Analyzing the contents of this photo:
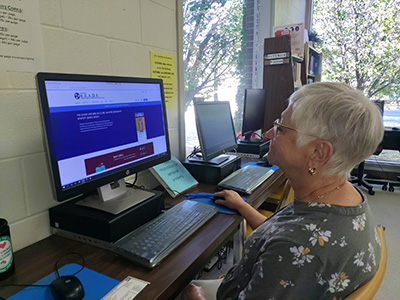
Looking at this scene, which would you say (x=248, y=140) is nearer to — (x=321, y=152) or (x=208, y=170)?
(x=208, y=170)

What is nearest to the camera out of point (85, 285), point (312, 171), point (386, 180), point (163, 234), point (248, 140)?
point (85, 285)

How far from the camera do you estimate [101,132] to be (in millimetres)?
1035

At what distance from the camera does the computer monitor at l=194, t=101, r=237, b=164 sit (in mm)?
1647

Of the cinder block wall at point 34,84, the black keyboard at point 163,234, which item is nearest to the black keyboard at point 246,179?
the black keyboard at point 163,234

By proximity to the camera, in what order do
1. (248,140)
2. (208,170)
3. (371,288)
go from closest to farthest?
(371,288)
(208,170)
(248,140)

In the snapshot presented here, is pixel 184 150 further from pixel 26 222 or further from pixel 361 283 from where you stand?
pixel 361 283

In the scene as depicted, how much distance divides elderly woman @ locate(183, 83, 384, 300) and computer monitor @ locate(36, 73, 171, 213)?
1.83ft

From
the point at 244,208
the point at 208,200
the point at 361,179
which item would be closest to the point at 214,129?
the point at 208,200

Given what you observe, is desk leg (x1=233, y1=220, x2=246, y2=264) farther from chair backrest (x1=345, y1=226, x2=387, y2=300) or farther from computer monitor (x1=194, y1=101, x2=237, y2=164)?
chair backrest (x1=345, y1=226, x2=387, y2=300)

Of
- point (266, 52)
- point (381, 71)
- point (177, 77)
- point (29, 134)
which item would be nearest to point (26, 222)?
point (29, 134)

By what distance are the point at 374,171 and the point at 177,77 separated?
3.94 meters

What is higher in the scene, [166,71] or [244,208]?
[166,71]

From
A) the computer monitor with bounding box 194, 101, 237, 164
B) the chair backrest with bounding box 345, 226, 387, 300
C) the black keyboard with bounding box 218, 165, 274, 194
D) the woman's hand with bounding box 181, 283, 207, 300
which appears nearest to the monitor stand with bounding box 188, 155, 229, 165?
the computer monitor with bounding box 194, 101, 237, 164

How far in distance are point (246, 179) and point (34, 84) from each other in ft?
3.83
